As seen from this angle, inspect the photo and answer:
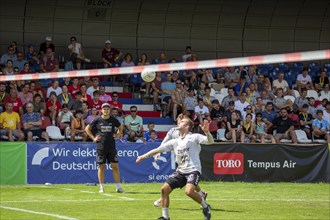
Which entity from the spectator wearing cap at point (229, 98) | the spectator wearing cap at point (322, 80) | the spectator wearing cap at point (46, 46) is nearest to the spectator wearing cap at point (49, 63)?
the spectator wearing cap at point (46, 46)

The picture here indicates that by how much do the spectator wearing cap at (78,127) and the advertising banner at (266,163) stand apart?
3.75m

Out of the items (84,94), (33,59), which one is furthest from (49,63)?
(84,94)

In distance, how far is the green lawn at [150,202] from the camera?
15.1 m

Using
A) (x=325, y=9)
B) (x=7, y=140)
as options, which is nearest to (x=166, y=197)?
(x=7, y=140)

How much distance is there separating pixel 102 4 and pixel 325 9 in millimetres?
9969

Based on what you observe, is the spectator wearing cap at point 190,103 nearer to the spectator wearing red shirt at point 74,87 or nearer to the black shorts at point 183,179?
the spectator wearing red shirt at point 74,87

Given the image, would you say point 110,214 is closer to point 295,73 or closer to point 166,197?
point 166,197

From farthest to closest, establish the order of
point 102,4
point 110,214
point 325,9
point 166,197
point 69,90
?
point 325,9
point 102,4
point 69,90
point 110,214
point 166,197

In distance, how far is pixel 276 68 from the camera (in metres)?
33.5

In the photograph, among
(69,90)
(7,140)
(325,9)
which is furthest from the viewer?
(325,9)

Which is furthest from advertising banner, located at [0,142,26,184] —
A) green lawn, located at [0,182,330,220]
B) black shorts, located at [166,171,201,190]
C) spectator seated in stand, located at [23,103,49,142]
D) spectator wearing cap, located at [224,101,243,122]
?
black shorts, located at [166,171,201,190]

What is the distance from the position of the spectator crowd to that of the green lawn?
3.21 meters

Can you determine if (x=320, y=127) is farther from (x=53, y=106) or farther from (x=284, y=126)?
(x=53, y=106)

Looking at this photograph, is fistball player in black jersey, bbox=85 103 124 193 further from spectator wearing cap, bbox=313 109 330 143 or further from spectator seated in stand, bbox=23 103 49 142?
spectator wearing cap, bbox=313 109 330 143
